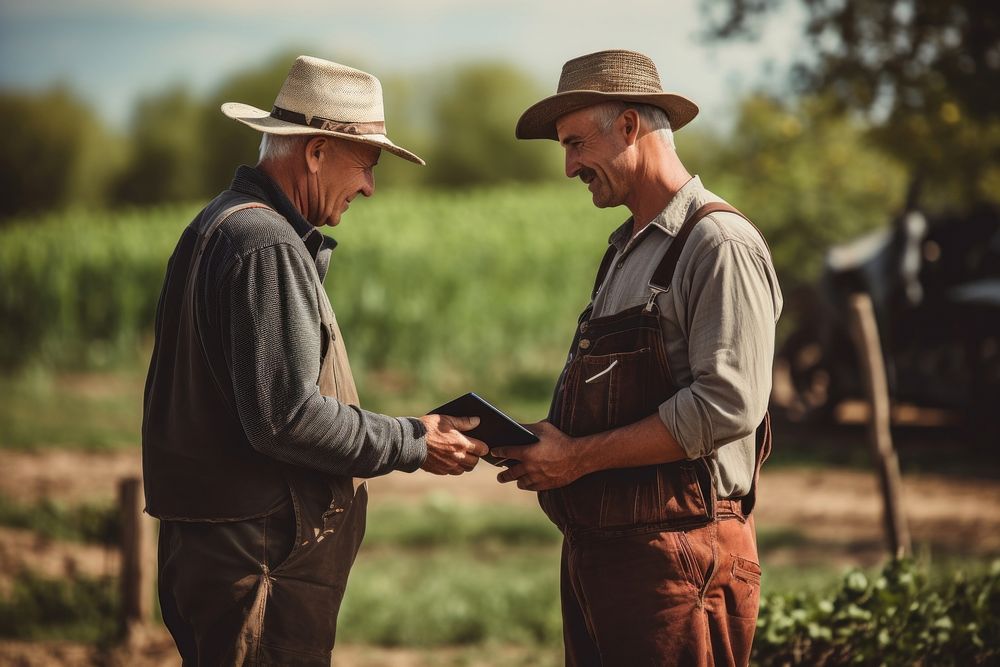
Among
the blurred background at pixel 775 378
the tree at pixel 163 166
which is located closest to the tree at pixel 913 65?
the blurred background at pixel 775 378

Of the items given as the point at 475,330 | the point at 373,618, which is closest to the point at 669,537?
the point at 373,618

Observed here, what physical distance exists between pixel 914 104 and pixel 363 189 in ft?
29.2

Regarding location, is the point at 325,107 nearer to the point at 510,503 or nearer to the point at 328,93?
the point at 328,93

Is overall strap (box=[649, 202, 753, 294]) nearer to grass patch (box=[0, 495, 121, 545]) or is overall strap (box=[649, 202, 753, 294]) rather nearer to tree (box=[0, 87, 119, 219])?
grass patch (box=[0, 495, 121, 545])

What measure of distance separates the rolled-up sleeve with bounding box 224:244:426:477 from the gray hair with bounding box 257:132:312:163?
0.39m

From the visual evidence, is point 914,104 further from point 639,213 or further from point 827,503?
point 639,213

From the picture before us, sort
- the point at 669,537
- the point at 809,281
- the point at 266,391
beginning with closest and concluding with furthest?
the point at 266,391 → the point at 669,537 → the point at 809,281

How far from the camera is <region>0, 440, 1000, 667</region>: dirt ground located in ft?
19.1

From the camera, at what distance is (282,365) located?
106 inches

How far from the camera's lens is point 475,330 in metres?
15.8

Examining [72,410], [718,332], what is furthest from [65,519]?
[718,332]

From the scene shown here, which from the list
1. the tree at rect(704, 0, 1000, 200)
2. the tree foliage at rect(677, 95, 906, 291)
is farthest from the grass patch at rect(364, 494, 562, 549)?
the tree foliage at rect(677, 95, 906, 291)

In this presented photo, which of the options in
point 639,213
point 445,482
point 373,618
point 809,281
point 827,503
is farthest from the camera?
point 809,281

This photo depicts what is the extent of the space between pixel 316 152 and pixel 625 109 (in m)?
0.86
